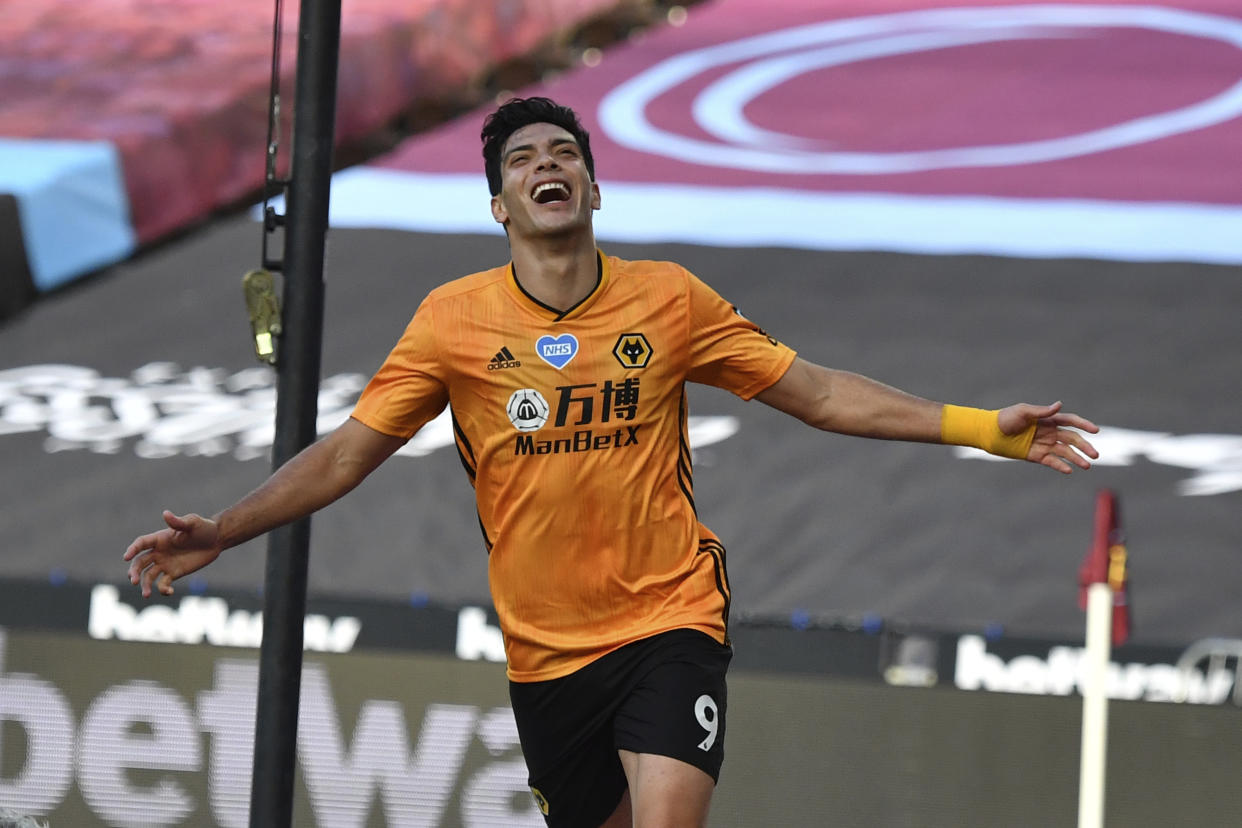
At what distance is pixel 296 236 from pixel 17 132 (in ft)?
19.3

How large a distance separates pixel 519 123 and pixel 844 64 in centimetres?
824

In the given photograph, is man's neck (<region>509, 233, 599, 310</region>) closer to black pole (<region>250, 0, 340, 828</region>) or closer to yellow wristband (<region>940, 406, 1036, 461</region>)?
yellow wristband (<region>940, 406, 1036, 461</region>)

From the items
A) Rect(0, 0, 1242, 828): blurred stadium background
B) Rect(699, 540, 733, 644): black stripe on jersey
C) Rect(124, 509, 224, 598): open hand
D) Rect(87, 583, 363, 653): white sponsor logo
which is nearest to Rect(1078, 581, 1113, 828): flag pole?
Rect(0, 0, 1242, 828): blurred stadium background

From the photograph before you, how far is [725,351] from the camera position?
4684mm

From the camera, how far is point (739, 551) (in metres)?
7.79

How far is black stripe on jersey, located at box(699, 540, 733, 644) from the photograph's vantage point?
464cm

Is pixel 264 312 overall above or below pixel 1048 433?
above

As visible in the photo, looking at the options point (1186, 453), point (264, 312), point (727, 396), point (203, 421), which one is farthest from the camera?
point (727, 396)

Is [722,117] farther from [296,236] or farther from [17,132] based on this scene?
[296,236]

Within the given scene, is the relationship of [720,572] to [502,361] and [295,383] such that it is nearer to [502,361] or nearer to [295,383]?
[502,361]

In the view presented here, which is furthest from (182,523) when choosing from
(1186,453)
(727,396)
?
(1186,453)

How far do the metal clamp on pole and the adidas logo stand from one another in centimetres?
121

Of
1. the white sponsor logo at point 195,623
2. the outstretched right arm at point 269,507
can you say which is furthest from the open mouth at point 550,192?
the white sponsor logo at point 195,623

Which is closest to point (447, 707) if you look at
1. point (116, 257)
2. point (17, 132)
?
point (116, 257)
